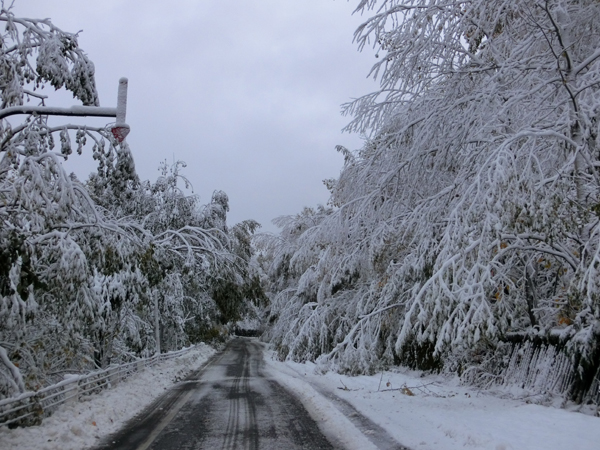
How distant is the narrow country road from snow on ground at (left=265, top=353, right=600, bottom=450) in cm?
55

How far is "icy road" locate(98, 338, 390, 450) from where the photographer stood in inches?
308

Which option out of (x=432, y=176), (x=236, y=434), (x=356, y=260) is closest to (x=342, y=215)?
(x=432, y=176)

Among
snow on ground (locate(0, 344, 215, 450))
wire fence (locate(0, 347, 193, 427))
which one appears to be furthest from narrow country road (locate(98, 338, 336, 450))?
wire fence (locate(0, 347, 193, 427))

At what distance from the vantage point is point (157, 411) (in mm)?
11336

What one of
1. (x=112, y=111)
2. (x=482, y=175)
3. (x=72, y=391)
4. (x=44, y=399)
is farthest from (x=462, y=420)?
(x=72, y=391)

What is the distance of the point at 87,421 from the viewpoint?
916 centimetres

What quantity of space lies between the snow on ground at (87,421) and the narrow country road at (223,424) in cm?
33

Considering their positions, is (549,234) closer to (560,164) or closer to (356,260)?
(560,164)

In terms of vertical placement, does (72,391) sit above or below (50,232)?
below

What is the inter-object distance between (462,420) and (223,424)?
4.08 m

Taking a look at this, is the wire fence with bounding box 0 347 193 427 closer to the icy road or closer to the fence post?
the fence post

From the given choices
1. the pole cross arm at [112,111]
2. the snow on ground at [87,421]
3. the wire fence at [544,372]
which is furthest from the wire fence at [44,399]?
the wire fence at [544,372]

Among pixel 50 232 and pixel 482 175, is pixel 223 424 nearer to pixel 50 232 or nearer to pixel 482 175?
pixel 50 232

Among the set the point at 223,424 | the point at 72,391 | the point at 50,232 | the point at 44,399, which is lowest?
the point at 223,424
